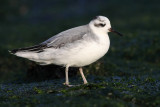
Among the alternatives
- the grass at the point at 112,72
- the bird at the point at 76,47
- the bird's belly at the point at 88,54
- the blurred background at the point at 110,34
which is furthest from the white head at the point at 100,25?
the blurred background at the point at 110,34

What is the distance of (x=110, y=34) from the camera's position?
31594mm

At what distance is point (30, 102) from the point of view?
9750mm

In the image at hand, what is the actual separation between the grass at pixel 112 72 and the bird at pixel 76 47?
118 centimetres

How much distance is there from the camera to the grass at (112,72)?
973 centimetres

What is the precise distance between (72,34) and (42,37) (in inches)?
852

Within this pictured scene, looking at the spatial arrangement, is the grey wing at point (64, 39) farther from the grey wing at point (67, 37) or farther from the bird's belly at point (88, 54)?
the bird's belly at point (88, 54)

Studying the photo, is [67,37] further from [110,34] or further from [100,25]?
[110,34]

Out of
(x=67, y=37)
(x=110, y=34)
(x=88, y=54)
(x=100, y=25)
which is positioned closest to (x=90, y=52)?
(x=88, y=54)

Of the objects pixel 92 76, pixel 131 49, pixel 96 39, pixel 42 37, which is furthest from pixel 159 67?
pixel 42 37

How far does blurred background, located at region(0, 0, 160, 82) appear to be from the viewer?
19.1m

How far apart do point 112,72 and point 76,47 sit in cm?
619

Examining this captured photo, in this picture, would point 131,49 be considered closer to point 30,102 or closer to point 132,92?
point 132,92

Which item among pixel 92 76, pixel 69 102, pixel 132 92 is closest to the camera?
pixel 69 102

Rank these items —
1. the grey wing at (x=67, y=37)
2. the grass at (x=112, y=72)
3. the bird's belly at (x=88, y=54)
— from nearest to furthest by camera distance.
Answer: the grass at (x=112, y=72) < the bird's belly at (x=88, y=54) < the grey wing at (x=67, y=37)
